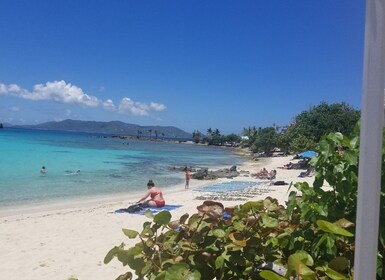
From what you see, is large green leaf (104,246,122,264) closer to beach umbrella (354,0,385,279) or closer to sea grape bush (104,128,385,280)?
sea grape bush (104,128,385,280)

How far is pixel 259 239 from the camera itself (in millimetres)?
1258

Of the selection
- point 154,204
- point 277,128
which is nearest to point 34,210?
point 154,204

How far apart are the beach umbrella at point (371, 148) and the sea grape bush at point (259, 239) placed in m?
0.28

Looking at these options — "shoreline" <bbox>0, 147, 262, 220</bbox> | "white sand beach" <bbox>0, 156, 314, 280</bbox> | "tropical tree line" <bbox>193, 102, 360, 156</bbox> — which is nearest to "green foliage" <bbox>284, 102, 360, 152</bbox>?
"tropical tree line" <bbox>193, 102, 360, 156</bbox>

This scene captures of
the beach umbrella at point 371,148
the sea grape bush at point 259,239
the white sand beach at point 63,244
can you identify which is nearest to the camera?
the beach umbrella at point 371,148

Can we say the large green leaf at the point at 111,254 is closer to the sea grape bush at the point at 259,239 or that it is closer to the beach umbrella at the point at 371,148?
the sea grape bush at the point at 259,239

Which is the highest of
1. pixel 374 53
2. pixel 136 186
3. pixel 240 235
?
pixel 374 53

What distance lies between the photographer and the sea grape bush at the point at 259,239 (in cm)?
113

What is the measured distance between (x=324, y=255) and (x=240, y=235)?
10.7 inches

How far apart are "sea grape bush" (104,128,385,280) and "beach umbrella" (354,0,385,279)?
10.9 inches

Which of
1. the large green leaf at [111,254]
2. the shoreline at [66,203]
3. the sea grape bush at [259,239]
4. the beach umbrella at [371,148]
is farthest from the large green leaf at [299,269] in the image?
the shoreline at [66,203]

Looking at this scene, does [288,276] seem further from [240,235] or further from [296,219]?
[296,219]

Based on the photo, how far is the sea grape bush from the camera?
1129mm

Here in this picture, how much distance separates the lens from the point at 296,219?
4.77 ft
